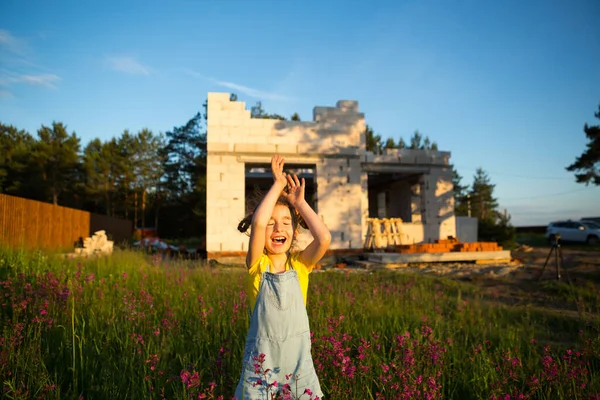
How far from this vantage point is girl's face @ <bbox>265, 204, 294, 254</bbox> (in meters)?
2.44

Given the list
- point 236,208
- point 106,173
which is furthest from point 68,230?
point 106,173

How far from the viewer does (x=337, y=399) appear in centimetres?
250

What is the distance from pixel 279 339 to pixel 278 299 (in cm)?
20

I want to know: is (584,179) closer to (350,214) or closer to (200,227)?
(350,214)

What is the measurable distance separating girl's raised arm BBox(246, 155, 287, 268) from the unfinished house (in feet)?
37.5

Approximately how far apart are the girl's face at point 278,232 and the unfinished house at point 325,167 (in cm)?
1133

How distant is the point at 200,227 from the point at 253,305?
36.6 m

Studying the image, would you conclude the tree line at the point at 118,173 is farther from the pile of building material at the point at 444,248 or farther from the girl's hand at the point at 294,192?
the girl's hand at the point at 294,192

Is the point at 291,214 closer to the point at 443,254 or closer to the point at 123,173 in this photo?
the point at 443,254

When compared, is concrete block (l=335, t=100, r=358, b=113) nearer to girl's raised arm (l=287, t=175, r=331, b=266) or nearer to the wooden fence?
the wooden fence

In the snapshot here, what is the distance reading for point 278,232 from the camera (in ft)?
7.99

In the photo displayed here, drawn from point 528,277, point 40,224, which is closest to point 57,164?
point 40,224

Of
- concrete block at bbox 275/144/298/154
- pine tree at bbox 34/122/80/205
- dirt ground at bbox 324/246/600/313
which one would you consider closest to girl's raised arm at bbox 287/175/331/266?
dirt ground at bbox 324/246/600/313

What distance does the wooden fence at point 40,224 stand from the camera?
9.44 metres
